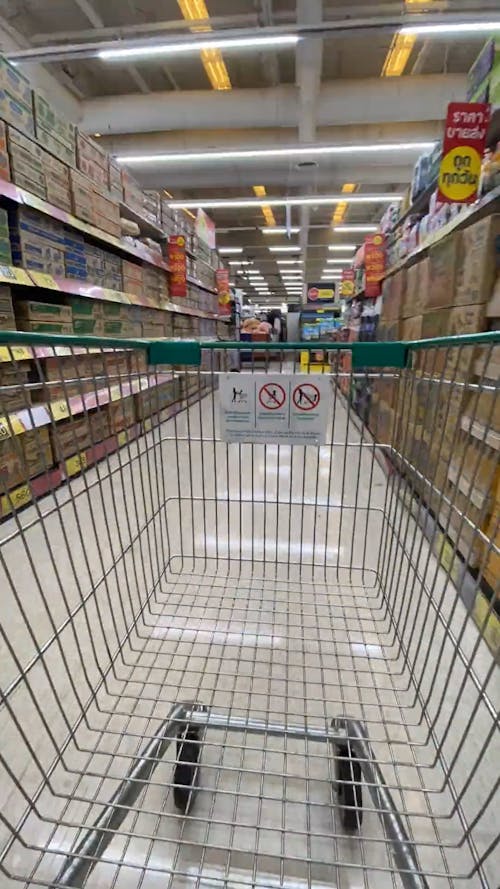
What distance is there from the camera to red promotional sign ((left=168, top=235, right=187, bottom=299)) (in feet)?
17.8

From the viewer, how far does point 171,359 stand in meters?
1.07

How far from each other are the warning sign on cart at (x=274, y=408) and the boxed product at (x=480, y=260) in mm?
1223

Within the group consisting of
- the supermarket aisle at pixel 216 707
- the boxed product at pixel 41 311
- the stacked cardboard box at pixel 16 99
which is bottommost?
the supermarket aisle at pixel 216 707

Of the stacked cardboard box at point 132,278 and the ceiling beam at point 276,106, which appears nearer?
the stacked cardboard box at point 132,278

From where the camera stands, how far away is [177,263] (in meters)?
5.49

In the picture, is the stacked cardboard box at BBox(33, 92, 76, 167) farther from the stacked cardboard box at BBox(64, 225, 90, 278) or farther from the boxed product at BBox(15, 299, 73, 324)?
the boxed product at BBox(15, 299, 73, 324)

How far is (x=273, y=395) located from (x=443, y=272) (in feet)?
5.80

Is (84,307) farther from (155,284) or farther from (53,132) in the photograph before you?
(155,284)

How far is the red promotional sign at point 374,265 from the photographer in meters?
4.78

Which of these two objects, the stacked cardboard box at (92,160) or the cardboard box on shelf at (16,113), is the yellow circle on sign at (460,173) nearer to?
the cardboard box on shelf at (16,113)

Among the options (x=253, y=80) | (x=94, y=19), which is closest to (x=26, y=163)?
(x=94, y=19)

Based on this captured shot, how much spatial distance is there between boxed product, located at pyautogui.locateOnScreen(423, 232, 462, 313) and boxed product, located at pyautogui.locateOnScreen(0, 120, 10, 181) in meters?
2.41

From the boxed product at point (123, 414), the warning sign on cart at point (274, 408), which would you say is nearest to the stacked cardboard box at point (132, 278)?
the boxed product at point (123, 414)

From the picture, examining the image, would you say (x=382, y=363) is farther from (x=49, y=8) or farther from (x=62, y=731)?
(x=49, y=8)
